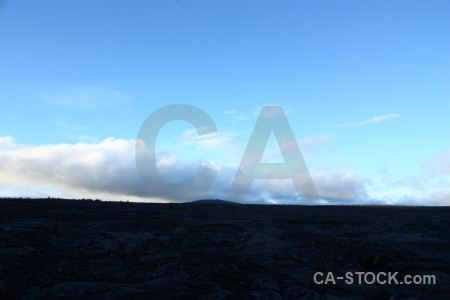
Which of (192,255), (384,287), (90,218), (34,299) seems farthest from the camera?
(90,218)

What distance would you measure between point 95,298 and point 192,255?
4288 mm

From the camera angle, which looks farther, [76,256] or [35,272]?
[76,256]

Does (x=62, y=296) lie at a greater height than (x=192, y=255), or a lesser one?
lesser

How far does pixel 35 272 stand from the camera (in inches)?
505

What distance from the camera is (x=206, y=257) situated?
1388 centimetres

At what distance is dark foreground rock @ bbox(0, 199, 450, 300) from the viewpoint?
1162cm

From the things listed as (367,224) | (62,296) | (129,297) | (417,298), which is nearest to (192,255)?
(129,297)

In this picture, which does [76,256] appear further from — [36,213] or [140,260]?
[36,213]

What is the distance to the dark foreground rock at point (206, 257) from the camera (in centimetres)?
1162

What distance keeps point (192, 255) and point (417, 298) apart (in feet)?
24.8

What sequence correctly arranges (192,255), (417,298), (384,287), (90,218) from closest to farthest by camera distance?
(417,298) → (384,287) → (192,255) → (90,218)

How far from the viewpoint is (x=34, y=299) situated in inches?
414

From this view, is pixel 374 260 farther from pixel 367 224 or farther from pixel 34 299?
pixel 34 299

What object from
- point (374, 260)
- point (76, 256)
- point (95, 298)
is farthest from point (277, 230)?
point (95, 298)
